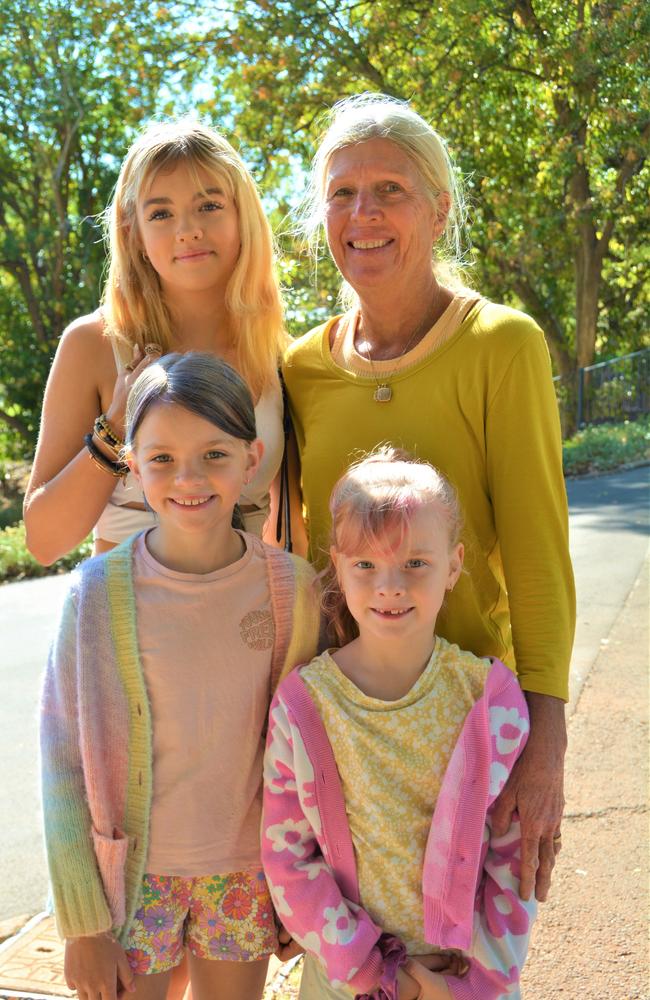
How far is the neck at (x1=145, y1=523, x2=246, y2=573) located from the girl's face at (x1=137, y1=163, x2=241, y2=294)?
2.19 ft

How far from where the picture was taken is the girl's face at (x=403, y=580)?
1.96 meters

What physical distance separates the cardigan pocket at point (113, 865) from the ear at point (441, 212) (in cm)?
149

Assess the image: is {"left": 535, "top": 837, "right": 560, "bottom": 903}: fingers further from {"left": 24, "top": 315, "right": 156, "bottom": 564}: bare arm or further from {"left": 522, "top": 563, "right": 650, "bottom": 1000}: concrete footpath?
{"left": 24, "top": 315, "right": 156, "bottom": 564}: bare arm

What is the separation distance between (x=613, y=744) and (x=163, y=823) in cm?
282

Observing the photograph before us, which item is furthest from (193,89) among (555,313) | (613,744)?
(613,744)

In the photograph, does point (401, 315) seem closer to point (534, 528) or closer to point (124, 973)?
point (534, 528)

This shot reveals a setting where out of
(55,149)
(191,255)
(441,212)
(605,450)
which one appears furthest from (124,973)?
(55,149)

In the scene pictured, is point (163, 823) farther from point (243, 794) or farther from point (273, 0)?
point (273, 0)

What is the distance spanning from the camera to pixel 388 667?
2041 millimetres

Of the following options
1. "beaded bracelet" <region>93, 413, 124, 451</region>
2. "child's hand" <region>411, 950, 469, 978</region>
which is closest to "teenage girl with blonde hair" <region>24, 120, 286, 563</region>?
"beaded bracelet" <region>93, 413, 124, 451</region>

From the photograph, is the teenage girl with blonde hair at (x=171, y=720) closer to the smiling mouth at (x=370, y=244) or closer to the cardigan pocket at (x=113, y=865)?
the cardigan pocket at (x=113, y=865)

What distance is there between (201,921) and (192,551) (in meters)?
0.76

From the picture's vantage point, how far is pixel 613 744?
4336mm

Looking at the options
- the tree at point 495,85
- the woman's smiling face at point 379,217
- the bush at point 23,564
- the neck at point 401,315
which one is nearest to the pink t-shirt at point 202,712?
the neck at point 401,315
